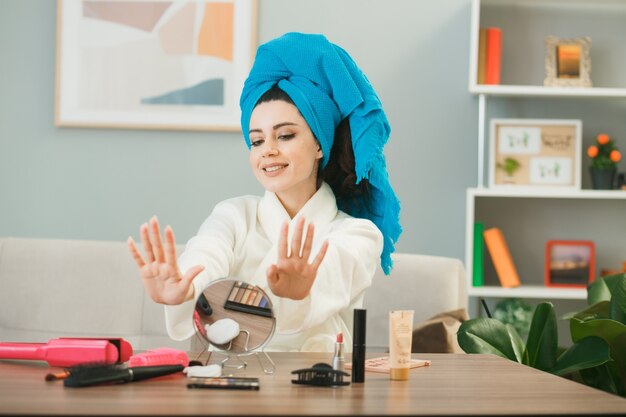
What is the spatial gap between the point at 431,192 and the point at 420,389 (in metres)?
2.31

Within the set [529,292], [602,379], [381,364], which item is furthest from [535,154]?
[381,364]

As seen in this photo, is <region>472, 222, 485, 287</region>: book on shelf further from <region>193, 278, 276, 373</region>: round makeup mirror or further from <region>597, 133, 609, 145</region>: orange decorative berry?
<region>193, 278, 276, 373</region>: round makeup mirror

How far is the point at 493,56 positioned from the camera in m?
3.23

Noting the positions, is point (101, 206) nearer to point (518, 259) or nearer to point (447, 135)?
point (447, 135)

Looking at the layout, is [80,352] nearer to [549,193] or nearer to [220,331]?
[220,331]

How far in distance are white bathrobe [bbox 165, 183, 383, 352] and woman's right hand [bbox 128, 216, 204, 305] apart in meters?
0.13

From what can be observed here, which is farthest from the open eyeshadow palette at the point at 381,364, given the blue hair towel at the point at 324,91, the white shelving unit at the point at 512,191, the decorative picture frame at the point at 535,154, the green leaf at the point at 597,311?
the decorative picture frame at the point at 535,154

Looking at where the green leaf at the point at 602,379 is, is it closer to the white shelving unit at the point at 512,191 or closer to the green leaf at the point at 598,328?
the green leaf at the point at 598,328

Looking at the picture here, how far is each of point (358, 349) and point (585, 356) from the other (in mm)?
826

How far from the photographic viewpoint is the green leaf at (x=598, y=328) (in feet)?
5.96

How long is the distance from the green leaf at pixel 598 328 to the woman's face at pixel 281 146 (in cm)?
68

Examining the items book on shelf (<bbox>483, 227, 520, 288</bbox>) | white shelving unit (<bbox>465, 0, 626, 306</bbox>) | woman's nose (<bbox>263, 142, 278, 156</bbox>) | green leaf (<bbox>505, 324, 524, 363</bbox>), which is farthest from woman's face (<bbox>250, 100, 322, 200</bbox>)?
book on shelf (<bbox>483, 227, 520, 288</bbox>)

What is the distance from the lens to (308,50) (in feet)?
5.56

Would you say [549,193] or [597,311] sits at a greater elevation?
[549,193]
